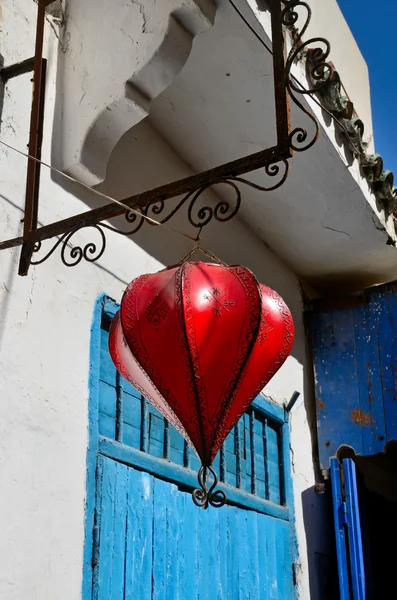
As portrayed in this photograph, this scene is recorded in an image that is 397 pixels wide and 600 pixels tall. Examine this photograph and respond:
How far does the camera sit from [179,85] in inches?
155

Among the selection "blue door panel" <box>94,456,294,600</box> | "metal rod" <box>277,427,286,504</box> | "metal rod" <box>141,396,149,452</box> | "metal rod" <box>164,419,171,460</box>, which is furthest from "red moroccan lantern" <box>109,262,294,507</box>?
"metal rod" <box>277,427,286,504</box>

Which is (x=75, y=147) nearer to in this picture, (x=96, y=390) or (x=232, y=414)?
(x=96, y=390)

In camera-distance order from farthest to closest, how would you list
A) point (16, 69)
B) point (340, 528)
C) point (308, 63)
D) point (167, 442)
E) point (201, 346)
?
point (340, 528) → point (308, 63) → point (167, 442) → point (16, 69) → point (201, 346)

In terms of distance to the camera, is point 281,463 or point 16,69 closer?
point 16,69

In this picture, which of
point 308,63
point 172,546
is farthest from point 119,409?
point 308,63

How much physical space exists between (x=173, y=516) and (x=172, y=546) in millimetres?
134

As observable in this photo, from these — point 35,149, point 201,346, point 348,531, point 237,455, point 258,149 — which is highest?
point 258,149

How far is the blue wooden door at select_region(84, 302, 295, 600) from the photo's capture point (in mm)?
3156

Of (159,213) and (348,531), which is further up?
(159,213)

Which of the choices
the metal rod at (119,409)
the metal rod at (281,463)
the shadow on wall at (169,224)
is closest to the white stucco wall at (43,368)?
the shadow on wall at (169,224)

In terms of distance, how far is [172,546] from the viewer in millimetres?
3461

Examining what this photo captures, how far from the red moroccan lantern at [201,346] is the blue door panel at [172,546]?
88 cm

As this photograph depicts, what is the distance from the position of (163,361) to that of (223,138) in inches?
88.5

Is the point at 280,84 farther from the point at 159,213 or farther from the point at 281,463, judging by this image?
the point at 281,463
